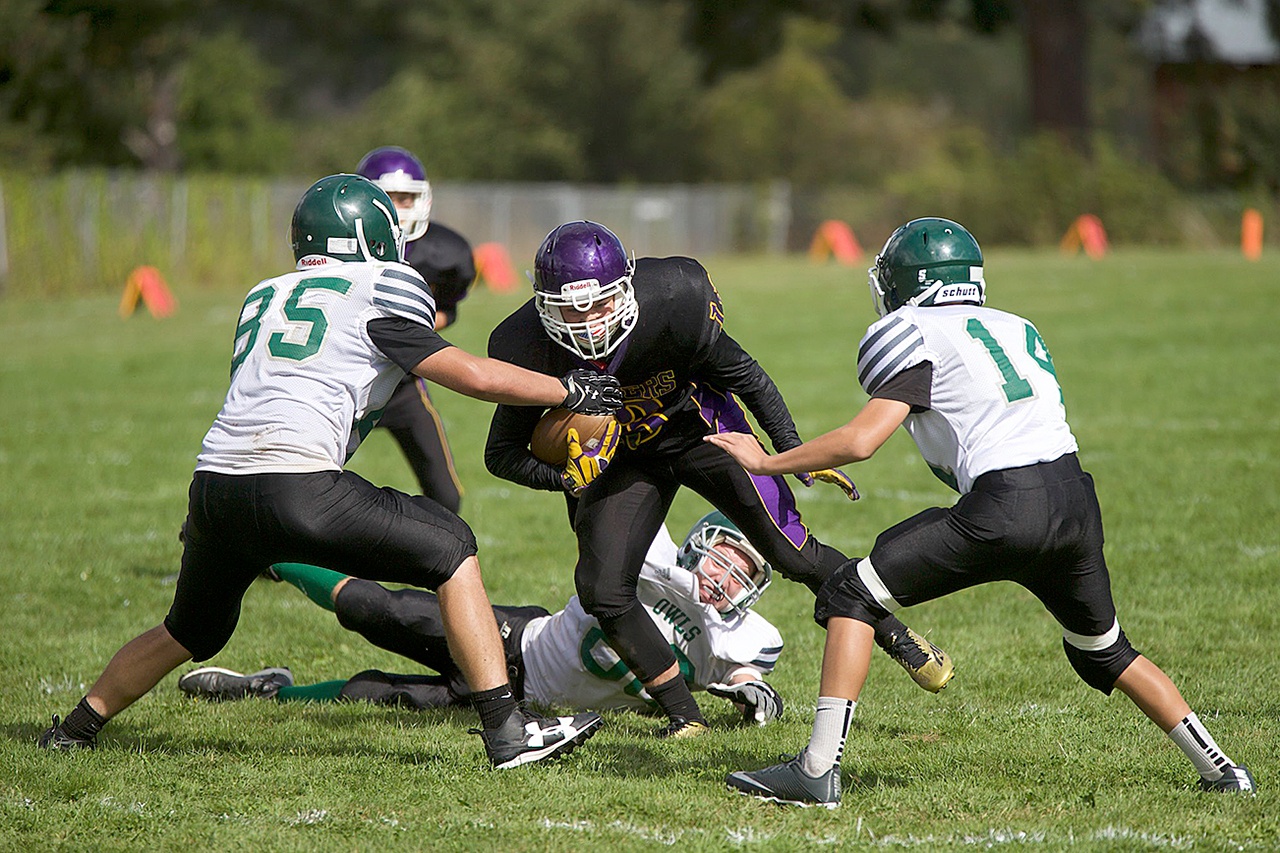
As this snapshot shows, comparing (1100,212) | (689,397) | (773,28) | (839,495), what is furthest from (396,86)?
(689,397)

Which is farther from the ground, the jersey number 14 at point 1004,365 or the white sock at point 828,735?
the jersey number 14 at point 1004,365

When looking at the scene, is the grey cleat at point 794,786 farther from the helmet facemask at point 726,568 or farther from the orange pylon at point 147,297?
the orange pylon at point 147,297

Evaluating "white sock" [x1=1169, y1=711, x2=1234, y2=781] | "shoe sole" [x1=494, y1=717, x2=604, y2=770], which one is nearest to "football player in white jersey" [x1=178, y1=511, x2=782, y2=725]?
"shoe sole" [x1=494, y1=717, x2=604, y2=770]

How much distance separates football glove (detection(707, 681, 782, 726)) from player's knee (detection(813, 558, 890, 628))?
855 mm

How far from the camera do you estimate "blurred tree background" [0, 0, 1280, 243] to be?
29.9m

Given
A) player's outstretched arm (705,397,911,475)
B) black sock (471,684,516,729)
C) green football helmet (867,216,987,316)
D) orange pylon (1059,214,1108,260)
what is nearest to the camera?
player's outstretched arm (705,397,911,475)

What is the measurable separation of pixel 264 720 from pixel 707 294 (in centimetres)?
196

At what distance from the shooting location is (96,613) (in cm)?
589

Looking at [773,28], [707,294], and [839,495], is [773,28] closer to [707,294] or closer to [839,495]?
[839,495]

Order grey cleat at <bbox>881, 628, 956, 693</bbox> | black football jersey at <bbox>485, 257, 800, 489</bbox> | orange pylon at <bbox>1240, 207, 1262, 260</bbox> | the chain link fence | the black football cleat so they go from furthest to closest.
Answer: orange pylon at <bbox>1240, 207, 1262, 260</bbox>
the chain link fence
black football jersey at <bbox>485, 257, 800, 489</bbox>
the black football cleat
grey cleat at <bbox>881, 628, 956, 693</bbox>

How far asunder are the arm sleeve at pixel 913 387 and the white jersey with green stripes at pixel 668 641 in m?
1.24

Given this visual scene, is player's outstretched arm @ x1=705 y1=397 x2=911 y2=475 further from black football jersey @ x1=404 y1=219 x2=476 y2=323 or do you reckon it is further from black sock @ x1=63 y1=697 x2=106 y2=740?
black football jersey @ x1=404 y1=219 x2=476 y2=323

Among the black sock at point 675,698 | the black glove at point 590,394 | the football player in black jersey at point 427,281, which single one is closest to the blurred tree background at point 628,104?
the football player in black jersey at point 427,281

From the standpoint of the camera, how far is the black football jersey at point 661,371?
4.33m
